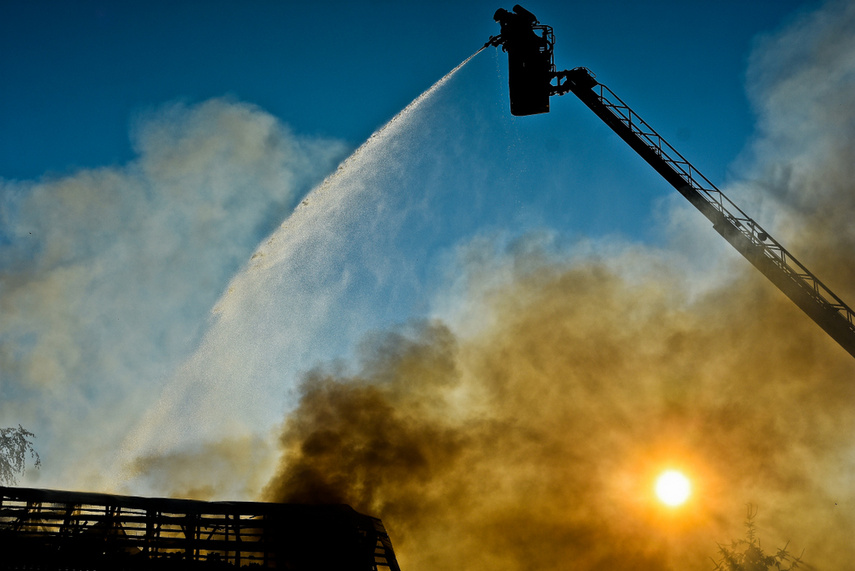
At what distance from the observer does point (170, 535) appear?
16188 millimetres

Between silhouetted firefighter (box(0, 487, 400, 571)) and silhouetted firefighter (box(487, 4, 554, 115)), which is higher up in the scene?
silhouetted firefighter (box(487, 4, 554, 115))

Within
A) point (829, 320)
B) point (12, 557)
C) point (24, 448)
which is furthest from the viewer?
point (24, 448)

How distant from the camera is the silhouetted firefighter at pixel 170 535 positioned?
14070 millimetres

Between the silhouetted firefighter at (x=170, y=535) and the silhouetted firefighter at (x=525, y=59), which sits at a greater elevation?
the silhouetted firefighter at (x=525, y=59)

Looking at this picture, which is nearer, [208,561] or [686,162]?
[208,561]

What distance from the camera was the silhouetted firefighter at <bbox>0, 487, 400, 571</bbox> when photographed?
46.2ft

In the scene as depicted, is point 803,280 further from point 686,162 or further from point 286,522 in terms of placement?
point 286,522

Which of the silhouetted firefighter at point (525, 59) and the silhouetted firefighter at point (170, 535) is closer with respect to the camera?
the silhouetted firefighter at point (170, 535)

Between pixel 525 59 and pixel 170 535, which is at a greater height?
pixel 525 59

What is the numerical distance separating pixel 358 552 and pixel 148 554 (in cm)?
480

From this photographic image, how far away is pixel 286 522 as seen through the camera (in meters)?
17.1

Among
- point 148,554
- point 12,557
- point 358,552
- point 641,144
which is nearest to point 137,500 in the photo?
point 148,554

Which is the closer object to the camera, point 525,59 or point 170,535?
point 170,535

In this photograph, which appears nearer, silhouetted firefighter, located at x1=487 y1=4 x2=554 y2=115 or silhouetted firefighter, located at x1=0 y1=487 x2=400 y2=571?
silhouetted firefighter, located at x1=0 y1=487 x2=400 y2=571
